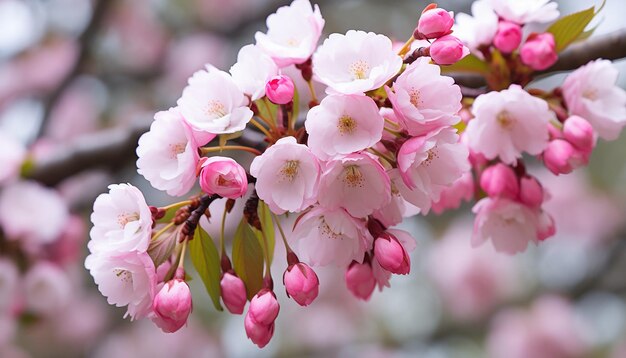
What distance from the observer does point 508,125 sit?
1.00m

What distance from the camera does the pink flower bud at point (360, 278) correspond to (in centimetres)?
99

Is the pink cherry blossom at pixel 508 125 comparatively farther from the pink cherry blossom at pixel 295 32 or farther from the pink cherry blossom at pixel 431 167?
the pink cherry blossom at pixel 295 32

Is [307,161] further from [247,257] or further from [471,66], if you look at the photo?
[471,66]

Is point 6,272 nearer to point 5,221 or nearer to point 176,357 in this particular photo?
point 5,221

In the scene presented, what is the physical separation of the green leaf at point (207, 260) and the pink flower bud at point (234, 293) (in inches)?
0.9

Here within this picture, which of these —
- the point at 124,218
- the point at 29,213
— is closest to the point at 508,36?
the point at 124,218

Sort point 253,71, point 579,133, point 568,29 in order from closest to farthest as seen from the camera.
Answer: point 253,71
point 579,133
point 568,29

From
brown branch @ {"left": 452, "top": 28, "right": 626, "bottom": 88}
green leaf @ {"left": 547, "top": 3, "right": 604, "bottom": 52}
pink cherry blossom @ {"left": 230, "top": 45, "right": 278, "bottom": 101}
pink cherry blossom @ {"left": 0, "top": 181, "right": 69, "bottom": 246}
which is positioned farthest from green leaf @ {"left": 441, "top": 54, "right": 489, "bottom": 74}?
pink cherry blossom @ {"left": 0, "top": 181, "right": 69, "bottom": 246}

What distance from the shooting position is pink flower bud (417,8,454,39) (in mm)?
883

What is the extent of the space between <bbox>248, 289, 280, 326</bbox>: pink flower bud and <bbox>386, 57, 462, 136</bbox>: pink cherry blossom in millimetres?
281

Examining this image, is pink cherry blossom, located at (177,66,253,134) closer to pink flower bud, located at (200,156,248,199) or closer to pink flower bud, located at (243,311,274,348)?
pink flower bud, located at (200,156,248,199)

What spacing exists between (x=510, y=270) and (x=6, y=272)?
10.4 feet

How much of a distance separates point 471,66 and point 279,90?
410 mm

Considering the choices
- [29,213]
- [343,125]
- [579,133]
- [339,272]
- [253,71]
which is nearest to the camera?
[343,125]
